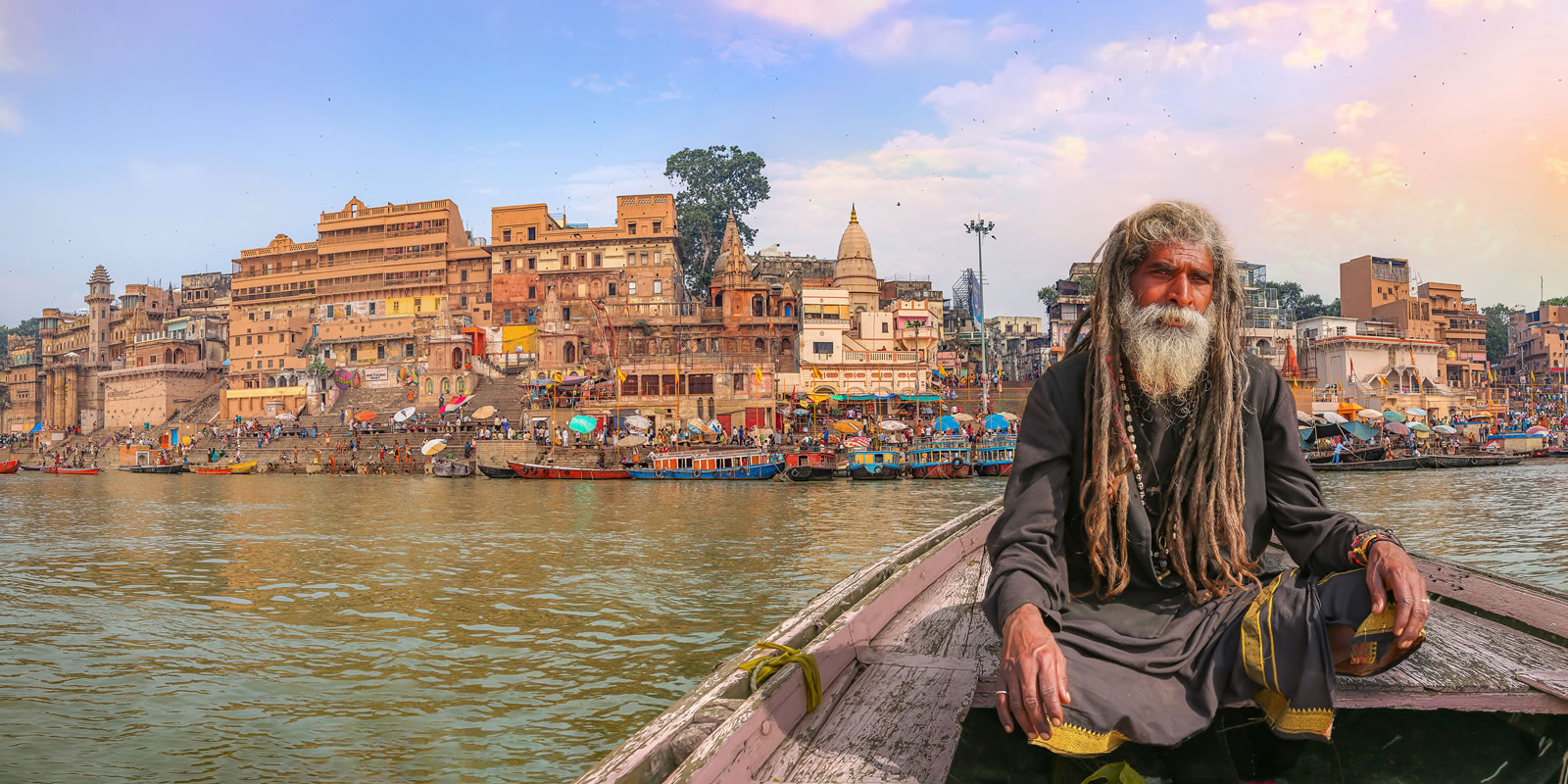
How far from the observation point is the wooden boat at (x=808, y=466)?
33.6m

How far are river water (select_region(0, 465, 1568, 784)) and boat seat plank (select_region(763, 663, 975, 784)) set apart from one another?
2.59 m

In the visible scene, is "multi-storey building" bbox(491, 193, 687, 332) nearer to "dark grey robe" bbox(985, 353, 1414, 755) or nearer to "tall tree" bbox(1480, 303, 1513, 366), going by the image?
"dark grey robe" bbox(985, 353, 1414, 755)

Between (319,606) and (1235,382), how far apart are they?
31.4 feet

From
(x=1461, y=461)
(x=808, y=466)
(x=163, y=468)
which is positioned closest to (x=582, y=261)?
(x=163, y=468)

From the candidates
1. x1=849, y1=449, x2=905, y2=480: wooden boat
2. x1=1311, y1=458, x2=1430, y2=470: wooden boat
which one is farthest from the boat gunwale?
x1=1311, y1=458, x2=1430, y2=470: wooden boat

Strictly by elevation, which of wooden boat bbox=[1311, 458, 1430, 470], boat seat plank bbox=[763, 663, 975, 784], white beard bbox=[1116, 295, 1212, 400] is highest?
white beard bbox=[1116, 295, 1212, 400]

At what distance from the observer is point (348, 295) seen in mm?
63406

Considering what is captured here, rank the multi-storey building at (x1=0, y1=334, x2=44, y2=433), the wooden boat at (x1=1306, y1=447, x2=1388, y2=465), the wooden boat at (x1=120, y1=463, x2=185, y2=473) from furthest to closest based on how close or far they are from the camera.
Answer: the multi-storey building at (x1=0, y1=334, x2=44, y2=433) < the wooden boat at (x1=120, y1=463, x2=185, y2=473) < the wooden boat at (x1=1306, y1=447, x2=1388, y2=465)

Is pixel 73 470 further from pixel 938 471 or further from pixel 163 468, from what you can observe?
pixel 938 471

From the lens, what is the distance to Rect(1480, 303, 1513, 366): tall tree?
71.9 metres

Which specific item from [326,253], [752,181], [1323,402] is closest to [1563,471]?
[1323,402]

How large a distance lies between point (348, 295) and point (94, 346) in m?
26.9

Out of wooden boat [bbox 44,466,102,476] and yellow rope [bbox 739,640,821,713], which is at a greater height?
yellow rope [bbox 739,640,821,713]

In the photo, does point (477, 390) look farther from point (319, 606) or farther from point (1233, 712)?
point (1233, 712)
